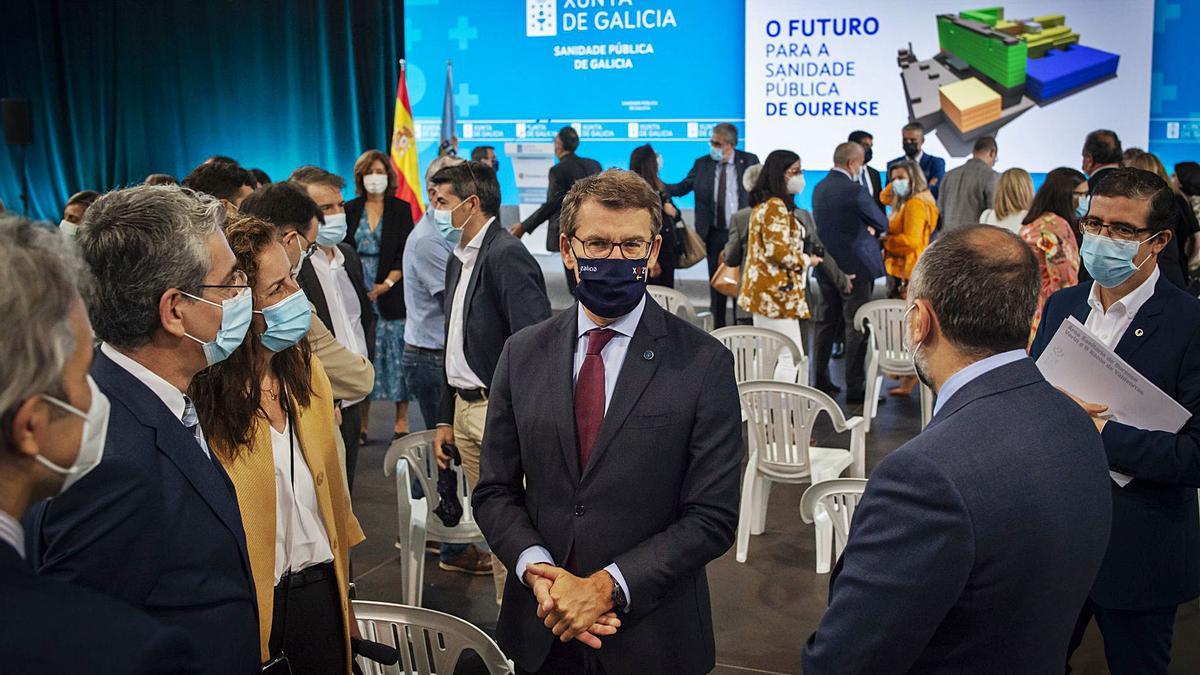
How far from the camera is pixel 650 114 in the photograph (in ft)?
39.9

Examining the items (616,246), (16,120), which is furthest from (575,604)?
(16,120)

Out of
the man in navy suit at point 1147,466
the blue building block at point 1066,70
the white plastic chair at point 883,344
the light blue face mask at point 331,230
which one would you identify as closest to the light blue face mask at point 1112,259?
the man in navy suit at point 1147,466

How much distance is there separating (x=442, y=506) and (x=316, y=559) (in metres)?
1.75

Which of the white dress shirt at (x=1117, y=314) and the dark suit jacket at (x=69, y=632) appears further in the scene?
the white dress shirt at (x=1117, y=314)

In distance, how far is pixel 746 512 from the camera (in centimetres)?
505

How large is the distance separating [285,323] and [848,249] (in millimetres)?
5784

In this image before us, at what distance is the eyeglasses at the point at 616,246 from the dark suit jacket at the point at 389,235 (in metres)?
4.37

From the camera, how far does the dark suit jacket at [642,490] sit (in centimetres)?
226

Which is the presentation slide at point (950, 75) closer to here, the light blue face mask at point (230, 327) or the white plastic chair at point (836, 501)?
the white plastic chair at point (836, 501)

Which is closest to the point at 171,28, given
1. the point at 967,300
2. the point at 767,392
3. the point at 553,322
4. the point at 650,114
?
the point at 650,114

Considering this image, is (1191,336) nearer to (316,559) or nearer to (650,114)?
(316,559)

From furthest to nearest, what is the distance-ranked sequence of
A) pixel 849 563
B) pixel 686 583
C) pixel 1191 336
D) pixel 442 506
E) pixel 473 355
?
pixel 442 506 → pixel 473 355 → pixel 1191 336 → pixel 686 583 → pixel 849 563

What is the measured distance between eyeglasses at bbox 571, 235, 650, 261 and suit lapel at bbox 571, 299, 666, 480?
15cm

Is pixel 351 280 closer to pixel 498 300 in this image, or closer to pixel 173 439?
pixel 498 300
